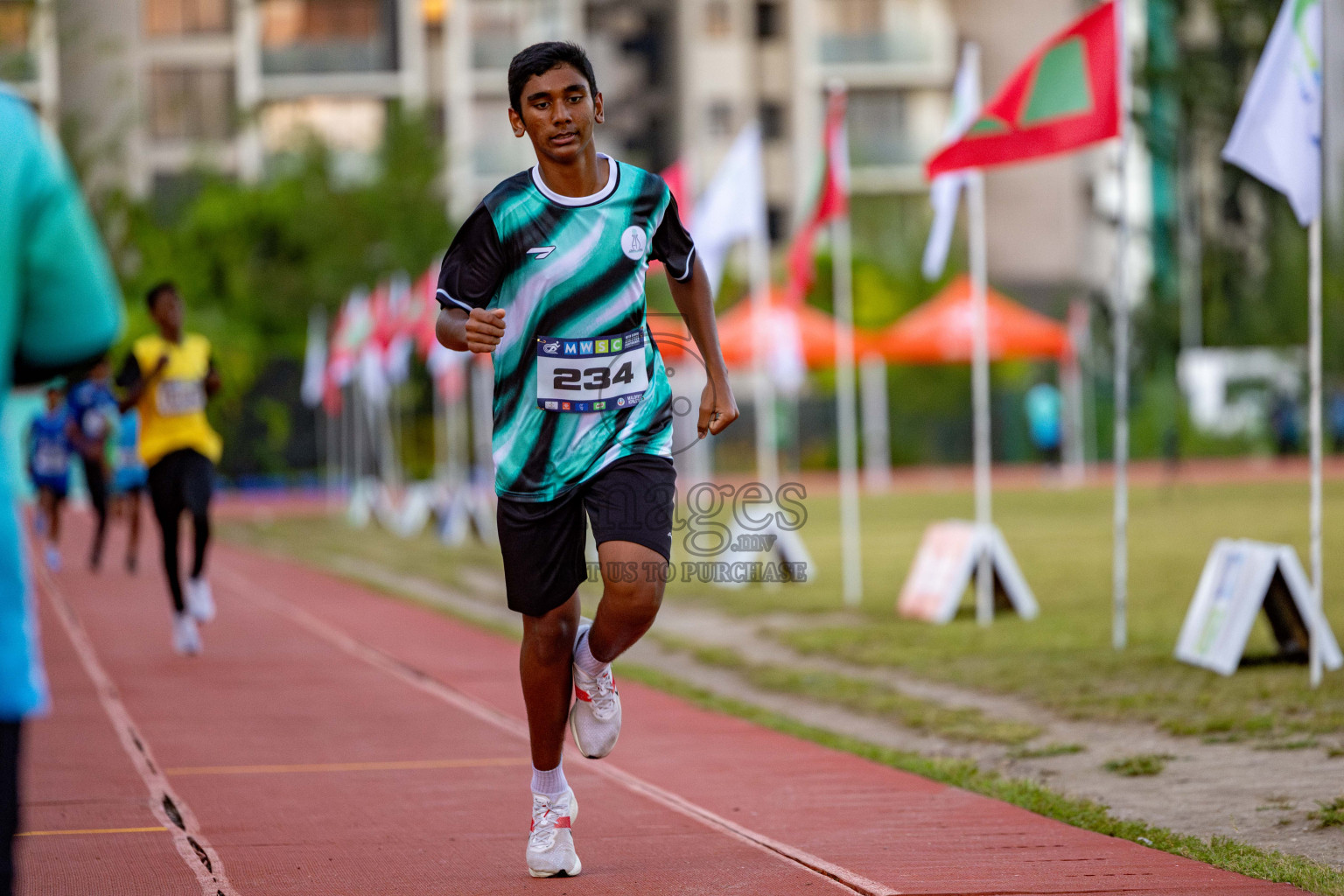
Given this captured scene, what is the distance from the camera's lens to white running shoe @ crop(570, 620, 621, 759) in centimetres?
510

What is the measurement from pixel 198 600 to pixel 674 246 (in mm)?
6351

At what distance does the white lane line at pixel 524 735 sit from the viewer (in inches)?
201

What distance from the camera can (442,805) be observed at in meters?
6.30

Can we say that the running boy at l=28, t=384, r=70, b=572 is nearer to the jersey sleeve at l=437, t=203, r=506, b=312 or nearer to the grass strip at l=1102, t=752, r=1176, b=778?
the grass strip at l=1102, t=752, r=1176, b=778

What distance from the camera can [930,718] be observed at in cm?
854

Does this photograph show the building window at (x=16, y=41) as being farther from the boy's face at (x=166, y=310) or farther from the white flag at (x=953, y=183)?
the boy's face at (x=166, y=310)

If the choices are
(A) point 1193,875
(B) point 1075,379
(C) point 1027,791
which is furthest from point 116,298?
(B) point 1075,379

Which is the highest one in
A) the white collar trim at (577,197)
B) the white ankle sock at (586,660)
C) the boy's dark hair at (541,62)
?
the boy's dark hair at (541,62)

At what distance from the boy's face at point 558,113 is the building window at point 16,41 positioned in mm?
33831

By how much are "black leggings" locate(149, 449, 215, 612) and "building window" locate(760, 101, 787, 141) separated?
5020cm

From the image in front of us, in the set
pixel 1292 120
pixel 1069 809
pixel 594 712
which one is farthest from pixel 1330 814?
pixel 1292 120

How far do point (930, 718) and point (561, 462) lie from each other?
411 centimetres

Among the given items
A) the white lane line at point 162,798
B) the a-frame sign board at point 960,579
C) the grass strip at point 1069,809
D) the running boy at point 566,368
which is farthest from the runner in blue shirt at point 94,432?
the running boy at point 566,368

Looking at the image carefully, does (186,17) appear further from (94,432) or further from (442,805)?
(442,805)
